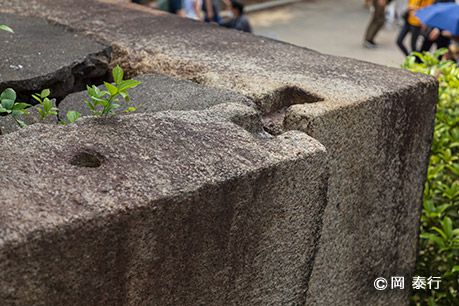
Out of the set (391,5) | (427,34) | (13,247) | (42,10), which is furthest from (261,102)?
(391,5)

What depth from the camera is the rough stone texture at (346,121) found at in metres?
2.00

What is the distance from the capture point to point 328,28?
32.1 feet

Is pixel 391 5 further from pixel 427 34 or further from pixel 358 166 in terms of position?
pixel 358 166

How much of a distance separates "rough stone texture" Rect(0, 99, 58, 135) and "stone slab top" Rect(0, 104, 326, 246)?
9.8 inches

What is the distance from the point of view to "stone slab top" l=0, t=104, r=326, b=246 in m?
1.23

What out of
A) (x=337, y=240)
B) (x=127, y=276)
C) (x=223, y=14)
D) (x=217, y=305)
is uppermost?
(x=127, y=276)

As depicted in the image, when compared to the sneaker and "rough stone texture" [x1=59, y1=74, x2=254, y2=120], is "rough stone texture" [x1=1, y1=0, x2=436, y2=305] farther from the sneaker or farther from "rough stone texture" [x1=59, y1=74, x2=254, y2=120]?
the sneaker

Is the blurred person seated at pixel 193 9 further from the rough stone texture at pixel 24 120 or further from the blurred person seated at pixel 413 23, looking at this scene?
the rough stone texture at pixel 24 120

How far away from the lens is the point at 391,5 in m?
10.8

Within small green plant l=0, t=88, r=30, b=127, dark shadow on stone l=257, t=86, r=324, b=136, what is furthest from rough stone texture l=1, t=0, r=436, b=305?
small green plant l=0, t=88, r=30, b=127

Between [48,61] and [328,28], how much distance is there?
7978mm

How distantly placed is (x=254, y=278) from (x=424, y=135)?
103 centimetres

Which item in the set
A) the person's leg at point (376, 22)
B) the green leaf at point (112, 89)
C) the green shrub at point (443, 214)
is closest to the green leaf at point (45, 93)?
the green leaf at point (112, 89)

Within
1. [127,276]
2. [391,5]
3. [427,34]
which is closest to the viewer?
[127,276]
